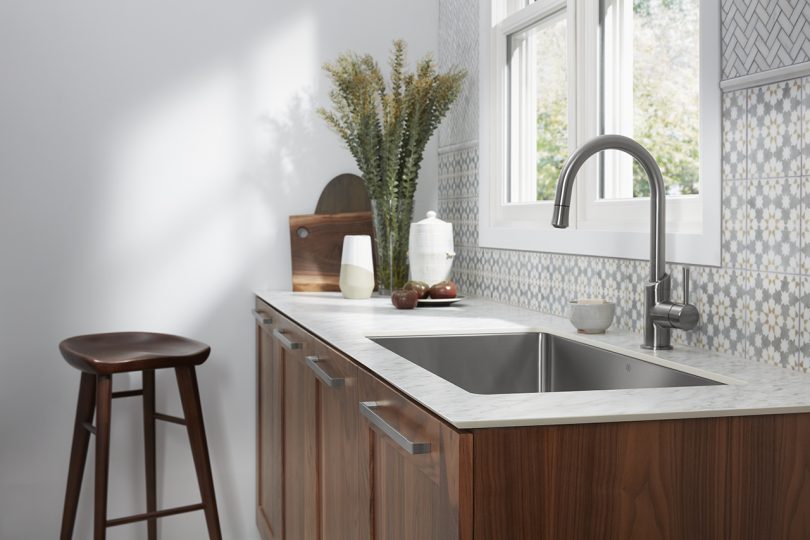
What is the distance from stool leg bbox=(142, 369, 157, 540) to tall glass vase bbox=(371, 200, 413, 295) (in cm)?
78

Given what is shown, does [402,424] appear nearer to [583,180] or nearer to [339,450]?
[339,450]

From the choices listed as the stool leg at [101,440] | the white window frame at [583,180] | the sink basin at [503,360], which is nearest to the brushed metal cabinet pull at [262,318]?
the stool leg at [101,440]

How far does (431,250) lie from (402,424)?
1.43m

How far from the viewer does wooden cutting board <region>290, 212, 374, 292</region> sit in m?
3.00

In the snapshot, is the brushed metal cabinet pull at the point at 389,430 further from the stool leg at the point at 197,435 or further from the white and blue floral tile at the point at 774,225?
the stool leg at the point at 197,435

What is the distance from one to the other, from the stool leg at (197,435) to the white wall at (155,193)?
37cm

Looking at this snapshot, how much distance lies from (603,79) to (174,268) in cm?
155

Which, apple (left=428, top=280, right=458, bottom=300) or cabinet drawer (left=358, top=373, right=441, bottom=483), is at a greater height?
apple (left=428, top=280, right=458, bottom=300)

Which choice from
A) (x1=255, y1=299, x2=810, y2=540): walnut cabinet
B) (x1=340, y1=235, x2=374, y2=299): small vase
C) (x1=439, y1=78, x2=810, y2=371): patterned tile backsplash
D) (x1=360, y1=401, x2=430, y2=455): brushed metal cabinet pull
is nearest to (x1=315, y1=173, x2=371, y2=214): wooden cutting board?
(x1=340, y1=235, x2=374, y2=299): small vase

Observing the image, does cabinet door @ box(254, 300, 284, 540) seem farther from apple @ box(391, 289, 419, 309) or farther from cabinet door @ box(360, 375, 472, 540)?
cabinet door @ box(360, 375, 472, 540)

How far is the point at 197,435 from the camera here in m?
2.63

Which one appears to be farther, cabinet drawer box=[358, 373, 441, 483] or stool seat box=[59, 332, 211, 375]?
stool seat box=[59, 332, 211, 375]

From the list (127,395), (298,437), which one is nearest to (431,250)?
(298,437)

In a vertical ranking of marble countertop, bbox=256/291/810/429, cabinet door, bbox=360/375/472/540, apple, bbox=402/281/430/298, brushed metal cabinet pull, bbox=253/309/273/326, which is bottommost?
cabinet door, bbox=360/375/472/540
